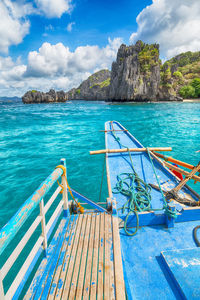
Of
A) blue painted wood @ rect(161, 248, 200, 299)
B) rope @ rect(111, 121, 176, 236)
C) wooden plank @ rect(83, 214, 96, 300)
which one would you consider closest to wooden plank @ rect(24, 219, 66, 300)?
wooden plank @ rect(83, 214, 96, 300)

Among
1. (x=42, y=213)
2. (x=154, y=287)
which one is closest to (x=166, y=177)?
(x=154, y=287)

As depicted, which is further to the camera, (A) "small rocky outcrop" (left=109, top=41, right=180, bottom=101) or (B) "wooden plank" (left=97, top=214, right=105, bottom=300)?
(A) "small rocky outcrop" (left=109, top=41, right=180, bottom=101)

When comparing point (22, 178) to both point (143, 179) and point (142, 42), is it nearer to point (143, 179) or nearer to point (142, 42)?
point (143, 179)

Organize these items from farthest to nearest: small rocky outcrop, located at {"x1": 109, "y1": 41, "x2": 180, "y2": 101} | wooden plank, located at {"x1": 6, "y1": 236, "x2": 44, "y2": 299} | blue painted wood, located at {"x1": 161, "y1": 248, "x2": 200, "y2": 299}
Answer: small rocky outcrop, located at {"x1": 109, "y1": 41, "x2": 180, "y2": 101}
blue painted wood, located at {"x1": 161, "y1": 248, "x2": 200, "y2": 299}
wooden plank, located at {"x1": 6, "y1": 236, "x2": 44, "y2": 299}

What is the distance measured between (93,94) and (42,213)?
159m

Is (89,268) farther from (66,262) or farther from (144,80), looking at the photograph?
(144,80)

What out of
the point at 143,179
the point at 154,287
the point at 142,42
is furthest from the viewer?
the point at 142,42

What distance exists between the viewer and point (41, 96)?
122375 mm

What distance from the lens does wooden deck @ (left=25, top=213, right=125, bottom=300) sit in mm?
1834

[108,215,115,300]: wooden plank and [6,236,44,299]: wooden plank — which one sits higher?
[6,236,44,299]: wooden plank

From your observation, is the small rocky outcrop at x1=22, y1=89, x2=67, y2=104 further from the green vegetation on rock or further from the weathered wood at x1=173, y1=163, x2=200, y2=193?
the weathered wood at x1=173, y1=163, x2=200, y2=193

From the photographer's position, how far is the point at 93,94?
15075cm

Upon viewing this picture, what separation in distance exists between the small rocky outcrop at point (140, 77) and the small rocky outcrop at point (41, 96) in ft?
205

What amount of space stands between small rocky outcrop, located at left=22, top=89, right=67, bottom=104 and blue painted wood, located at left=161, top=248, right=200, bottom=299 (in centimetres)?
13623
